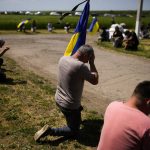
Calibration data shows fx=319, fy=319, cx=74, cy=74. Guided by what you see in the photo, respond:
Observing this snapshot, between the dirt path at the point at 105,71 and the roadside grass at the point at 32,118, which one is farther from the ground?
the roadside grass at the point at 32,118

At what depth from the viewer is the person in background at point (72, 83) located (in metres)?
5.40

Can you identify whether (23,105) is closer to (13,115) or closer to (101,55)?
(13,115)

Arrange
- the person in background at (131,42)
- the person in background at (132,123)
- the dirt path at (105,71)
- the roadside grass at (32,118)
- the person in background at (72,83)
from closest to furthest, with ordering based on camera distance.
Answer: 1. the person in background at (132,123)
2. the person in background at (72,83)
3. the roadside grass at (32,118)
4. the dirt path at (105,71)
5. the person in background at (131,42)

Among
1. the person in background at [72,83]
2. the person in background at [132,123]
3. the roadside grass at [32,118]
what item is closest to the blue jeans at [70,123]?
the person in background at [72,83]

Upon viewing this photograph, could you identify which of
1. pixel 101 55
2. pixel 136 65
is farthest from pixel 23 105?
pixel 101 55

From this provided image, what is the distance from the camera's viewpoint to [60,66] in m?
5.64

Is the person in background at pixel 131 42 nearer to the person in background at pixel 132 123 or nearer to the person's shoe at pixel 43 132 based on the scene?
the person's shoe at pixel 43 132

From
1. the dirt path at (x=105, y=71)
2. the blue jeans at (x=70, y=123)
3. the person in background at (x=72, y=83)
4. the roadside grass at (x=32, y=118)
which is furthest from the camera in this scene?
the dirt path at (x=105, y=71)

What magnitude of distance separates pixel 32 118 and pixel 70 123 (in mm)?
1562

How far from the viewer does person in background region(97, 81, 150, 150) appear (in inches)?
116

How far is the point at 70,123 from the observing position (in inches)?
227

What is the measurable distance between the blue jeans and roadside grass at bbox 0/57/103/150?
21cm

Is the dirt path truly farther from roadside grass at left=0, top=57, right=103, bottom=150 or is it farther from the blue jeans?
the blue jeans

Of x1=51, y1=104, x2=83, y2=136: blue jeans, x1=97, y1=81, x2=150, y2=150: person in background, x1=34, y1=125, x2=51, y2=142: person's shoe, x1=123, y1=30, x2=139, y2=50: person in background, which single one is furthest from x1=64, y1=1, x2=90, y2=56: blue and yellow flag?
x1=123, y1=30, x2=139, y2=50: person in background
